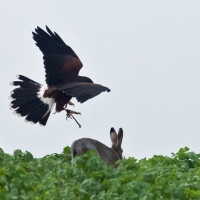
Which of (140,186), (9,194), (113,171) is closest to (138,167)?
(113,171)

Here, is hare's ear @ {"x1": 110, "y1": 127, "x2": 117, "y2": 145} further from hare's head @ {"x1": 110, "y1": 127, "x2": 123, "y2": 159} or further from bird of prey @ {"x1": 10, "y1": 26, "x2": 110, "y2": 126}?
bird of prey @ {"x1": 10, "y1": 26, "x2": 110, "y2": 126}

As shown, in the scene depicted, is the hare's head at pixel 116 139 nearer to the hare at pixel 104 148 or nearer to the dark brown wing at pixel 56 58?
the hare at pixel 104 148

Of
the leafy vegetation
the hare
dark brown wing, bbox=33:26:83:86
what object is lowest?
the leafy vegetation

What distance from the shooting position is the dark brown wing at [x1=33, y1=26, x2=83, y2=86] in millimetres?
13805

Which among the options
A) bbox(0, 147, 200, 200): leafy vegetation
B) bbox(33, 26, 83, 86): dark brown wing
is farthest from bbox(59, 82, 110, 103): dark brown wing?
bbox(0, 147, 200, 200): leafy vegetation

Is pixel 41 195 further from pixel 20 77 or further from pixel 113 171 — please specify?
pixel 20 77

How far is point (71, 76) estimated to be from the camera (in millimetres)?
13758

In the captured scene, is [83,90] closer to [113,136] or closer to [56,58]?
[113,136]

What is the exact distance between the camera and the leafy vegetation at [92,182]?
7879 mm

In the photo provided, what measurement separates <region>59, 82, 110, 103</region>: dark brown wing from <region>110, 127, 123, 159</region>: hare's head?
1.10 m

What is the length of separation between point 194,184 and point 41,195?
2083mm

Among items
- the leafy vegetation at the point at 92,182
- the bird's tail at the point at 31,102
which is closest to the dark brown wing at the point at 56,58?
the bird's tail at the point at 31,102

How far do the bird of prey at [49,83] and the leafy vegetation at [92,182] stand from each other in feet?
10.0

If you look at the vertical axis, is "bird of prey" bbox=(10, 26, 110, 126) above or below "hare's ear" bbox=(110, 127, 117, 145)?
above
